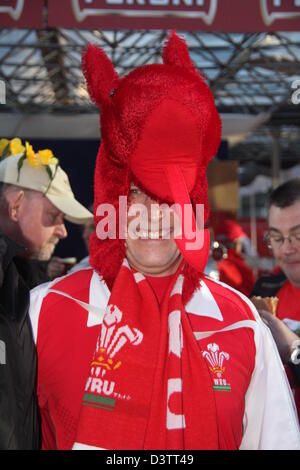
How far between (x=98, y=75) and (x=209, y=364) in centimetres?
85

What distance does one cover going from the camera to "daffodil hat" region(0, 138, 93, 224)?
236cm

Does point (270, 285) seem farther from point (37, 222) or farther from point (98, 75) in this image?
point (98, 75)

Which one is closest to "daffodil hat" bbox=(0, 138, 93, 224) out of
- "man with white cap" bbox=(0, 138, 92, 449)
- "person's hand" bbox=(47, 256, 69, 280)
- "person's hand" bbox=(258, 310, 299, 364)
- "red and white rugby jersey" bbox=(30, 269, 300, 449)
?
"man with white cap" bbox=(0, 138, 92, 449)

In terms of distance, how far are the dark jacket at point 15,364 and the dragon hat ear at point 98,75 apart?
48cm

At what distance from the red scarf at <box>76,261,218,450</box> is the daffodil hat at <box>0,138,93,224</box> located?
99cm

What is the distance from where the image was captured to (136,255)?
160cm

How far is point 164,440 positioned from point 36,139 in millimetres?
6184

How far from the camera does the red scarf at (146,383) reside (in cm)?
140

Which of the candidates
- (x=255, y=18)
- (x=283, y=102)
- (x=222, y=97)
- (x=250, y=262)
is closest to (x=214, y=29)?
(x=255, y=18)

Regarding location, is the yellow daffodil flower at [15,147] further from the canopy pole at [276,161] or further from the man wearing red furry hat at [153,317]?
the canopy pole at [276,161]

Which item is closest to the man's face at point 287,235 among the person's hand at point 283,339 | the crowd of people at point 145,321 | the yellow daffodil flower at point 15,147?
Answer: the person's hand at point 283,339

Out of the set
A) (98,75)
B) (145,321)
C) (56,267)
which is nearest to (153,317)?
(145,321)

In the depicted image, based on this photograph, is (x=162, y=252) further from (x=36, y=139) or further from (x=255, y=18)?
(x=36, y=139)

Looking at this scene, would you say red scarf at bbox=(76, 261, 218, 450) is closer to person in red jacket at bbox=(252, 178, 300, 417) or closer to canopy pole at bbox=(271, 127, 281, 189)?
person in red jacket at bbox=(252, 178, 300, 417)
